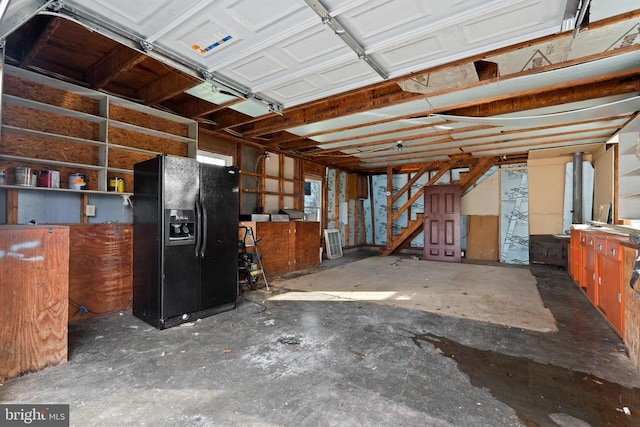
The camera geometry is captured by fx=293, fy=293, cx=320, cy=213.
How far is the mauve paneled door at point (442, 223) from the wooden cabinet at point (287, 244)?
126 inches

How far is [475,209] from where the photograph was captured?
790 centimetres

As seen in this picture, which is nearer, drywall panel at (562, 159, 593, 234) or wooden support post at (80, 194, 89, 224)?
wooden support post at (80, 194, 89, 224)

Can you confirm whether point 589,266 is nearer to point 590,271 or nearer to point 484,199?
point 590,271

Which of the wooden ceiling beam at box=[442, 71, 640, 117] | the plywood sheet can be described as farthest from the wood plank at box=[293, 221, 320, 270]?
the plywood sheet

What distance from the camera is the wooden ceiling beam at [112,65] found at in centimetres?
294

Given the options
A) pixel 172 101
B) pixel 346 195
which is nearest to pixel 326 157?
pixel 346 195

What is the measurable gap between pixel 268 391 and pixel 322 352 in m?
0.65

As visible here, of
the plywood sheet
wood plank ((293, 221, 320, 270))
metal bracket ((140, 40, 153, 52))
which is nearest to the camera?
metal bracket ((140, 40, 153, 52))

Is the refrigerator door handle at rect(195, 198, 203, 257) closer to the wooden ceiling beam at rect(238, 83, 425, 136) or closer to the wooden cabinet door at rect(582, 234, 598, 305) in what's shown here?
the wooden ceiling beam at rect(238, 83, 425, 136)

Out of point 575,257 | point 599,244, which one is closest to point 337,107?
point 599,244

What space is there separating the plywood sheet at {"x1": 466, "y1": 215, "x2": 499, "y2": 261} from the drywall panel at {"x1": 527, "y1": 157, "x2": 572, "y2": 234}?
37.5 inches

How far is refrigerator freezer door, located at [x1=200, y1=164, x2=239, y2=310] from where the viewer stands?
10.6ft

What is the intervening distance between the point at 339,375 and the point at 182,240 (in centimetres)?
205

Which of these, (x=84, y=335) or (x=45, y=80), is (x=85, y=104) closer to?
(x=45, y=80)
